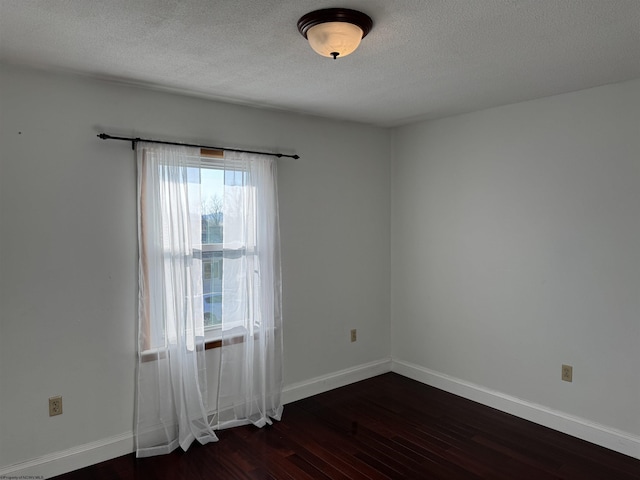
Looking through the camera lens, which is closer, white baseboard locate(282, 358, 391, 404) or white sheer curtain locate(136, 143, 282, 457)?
white sheer curtain locate(136, 143, 282, 457)

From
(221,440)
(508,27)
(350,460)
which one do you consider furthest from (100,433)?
(508,27)

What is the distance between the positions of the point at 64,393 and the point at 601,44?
3475 millimetres

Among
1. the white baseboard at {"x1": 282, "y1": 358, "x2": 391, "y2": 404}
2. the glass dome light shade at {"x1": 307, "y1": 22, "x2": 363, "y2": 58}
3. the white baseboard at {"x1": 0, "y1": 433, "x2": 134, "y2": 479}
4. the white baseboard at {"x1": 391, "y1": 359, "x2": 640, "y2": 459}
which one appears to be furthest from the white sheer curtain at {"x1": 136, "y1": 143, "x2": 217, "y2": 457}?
→ the white baseboard at {"x1": 391, "y1": 359, "x2": 640, "y2": 459}

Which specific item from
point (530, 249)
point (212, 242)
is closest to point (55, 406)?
point (212, 242)

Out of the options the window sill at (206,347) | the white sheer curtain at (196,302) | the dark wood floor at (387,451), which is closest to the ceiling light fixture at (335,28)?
the white sheer curtain at (196,302)

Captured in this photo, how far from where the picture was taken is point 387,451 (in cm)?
290

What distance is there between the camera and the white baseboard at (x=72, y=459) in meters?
2.53

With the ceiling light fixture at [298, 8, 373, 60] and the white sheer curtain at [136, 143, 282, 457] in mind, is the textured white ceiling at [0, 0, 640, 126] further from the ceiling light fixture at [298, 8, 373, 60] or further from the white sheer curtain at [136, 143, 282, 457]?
the white sheer curtain at [136, 143, 282, 457]

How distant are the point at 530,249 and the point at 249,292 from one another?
2093 millimetres

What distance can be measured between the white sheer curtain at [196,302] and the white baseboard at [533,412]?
55.9 inches

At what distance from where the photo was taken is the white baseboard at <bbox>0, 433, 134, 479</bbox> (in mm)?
2527

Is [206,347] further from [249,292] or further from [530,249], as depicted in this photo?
[530,249]

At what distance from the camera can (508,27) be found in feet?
6.55

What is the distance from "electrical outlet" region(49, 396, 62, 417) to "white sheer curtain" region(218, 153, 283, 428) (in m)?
1.01
